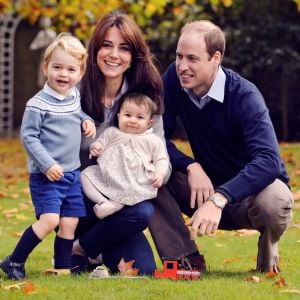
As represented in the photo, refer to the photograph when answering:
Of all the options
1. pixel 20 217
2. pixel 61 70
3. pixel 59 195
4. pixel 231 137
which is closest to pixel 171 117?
pixel 231 137

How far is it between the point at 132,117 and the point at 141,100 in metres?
0.12

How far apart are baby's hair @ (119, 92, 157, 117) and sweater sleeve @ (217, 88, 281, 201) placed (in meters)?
0.51

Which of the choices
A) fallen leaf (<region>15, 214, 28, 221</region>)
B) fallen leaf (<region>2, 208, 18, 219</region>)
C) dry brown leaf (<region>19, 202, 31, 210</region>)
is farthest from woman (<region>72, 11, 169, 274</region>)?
Answer: dry brown leaf (<region>19, 202, 31, 210</region>)

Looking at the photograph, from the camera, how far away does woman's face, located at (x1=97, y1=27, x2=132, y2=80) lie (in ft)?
18.8

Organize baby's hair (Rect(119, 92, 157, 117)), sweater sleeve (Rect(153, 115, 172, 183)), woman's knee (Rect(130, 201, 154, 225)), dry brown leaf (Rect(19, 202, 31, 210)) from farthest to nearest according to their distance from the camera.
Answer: dry brown leaf (Rect(19, 202, 31, 210)), sweater sleeve (Rect(153, 115, 172, 183)), baby's hair (Rect(119, 92, 157, 117)), woman's knee (Rect(130, 201, 154, 225))

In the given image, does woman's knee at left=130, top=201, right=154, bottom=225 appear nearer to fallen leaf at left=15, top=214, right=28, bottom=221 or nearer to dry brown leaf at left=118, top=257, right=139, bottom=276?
dry brown leaf at left=118, top=257, right=139, bottom=276

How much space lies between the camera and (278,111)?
52.4ft

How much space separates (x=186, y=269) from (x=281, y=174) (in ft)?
2.65

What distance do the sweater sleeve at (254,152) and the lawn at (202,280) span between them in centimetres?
52

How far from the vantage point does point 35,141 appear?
5.34 m

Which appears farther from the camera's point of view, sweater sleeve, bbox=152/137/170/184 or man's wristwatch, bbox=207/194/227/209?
sweater sleeve, bbox=152/137/170/184

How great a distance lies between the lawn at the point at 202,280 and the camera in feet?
16.3

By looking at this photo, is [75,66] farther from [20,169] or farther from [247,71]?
[247,71]

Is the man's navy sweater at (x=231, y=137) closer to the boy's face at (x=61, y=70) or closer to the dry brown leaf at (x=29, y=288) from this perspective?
the boy's face at (x=61, y=70)
